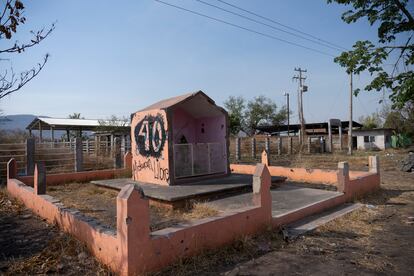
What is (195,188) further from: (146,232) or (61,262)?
(146,232)

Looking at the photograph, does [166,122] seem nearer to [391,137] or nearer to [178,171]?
[178,171]

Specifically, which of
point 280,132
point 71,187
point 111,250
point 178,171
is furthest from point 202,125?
point 280,132

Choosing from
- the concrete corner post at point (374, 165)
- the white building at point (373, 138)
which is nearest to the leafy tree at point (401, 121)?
the white building at point (373, 138)

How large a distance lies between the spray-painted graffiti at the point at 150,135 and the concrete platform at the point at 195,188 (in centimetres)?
111

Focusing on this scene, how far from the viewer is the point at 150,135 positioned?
10609 millimetres

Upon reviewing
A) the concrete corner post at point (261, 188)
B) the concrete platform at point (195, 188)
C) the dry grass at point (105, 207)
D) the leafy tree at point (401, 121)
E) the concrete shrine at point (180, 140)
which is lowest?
the dry grass at point (105, 207)

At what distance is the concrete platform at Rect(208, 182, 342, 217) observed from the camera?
7.66m

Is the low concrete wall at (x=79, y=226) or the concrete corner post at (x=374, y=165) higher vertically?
the concrete corner post at (x=374, y=165)

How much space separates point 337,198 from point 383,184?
4.97 m

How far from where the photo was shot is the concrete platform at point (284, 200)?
25.1 ft

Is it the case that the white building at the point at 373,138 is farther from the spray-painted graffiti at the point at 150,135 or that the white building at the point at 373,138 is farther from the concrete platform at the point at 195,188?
the spray-painted graffiti at the point at 150,135

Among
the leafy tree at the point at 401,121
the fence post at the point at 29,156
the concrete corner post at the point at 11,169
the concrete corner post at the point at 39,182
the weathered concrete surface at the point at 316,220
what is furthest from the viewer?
the leafy tree at the point at 401,121

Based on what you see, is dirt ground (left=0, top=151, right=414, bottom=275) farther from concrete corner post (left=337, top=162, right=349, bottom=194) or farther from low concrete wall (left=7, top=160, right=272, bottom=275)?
concrete corner post (left=337, top=162, right=349, bottom=194)

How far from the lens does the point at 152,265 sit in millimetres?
4445
